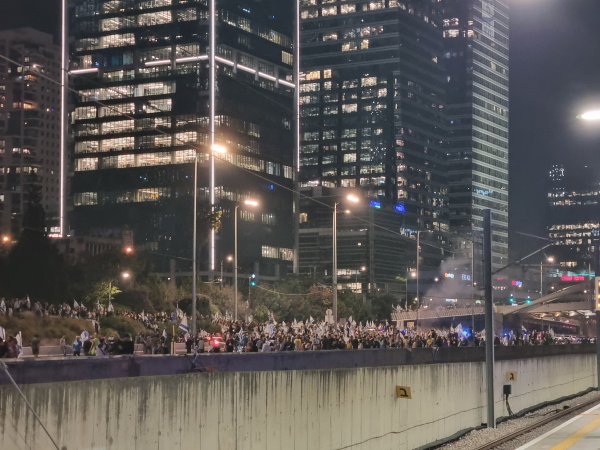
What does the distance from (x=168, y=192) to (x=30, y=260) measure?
170 feet

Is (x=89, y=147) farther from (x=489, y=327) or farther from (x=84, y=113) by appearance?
(x=489, y=327)

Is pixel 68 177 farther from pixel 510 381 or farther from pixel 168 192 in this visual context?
pixel 510 381

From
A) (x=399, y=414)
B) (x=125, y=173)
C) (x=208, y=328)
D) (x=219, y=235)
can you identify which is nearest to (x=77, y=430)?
(x=399, y=414)

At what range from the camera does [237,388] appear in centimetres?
1323

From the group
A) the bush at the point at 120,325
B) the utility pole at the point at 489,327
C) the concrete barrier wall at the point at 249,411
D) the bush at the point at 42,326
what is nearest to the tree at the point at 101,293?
the bush at the point at 120,325

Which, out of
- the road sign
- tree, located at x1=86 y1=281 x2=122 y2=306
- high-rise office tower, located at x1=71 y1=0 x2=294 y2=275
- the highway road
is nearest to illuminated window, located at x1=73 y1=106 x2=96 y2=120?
high-rise office tower, located at x1=71 y1=0 x2=294 y2=275

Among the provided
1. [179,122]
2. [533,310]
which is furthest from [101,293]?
[533,310]

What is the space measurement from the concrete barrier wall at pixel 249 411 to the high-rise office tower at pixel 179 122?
99.9m

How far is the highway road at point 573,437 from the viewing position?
70.6 feet

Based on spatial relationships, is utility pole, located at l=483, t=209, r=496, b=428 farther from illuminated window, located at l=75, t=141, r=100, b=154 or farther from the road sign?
illuminated window, located at l=75, t=141, r=100, b=154

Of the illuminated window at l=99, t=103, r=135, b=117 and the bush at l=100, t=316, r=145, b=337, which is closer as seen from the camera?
the bush at l=100, t=316, r=145, b=337

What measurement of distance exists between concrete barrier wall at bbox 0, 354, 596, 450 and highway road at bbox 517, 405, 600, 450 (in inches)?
92.3

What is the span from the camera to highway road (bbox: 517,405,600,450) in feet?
70.6

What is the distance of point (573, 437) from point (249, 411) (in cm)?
1325
